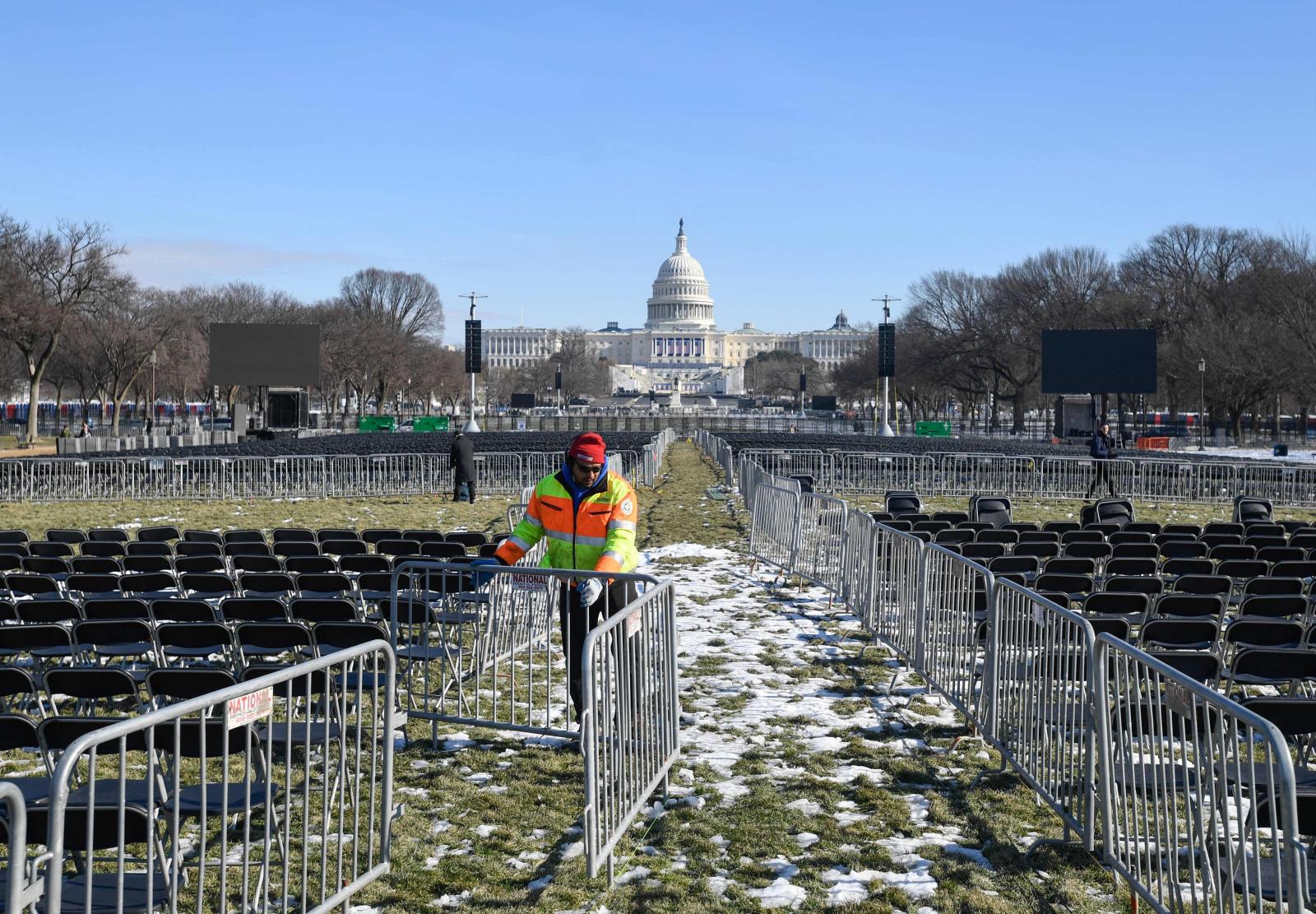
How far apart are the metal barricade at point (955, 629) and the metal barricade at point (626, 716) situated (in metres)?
2.12

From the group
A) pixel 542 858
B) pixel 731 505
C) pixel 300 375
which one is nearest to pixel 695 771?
pixel 542 858

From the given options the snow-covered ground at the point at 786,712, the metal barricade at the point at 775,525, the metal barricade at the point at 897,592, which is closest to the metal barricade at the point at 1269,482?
the metal barricade at the point at 775,525

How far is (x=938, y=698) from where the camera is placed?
945 cm

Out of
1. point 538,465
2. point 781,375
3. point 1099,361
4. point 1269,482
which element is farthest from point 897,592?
point 781,375

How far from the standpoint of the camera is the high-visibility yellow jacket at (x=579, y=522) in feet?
25.0

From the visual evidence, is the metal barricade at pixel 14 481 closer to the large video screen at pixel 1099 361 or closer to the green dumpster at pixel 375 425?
the large video screen at pixel 1099 361

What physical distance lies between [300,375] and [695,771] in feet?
171

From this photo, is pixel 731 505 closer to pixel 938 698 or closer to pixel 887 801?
pixel 938 698

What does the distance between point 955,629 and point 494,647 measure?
123 inches

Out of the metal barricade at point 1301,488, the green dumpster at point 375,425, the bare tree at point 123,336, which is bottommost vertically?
the metal barricade at point 1301,488

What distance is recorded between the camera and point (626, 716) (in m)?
6.18

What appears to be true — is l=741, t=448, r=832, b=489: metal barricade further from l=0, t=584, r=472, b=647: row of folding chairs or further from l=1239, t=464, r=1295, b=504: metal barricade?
l=0, t=584, r=472, b=647: row of folding chairs

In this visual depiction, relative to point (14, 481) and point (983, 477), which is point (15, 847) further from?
point (983, 477)

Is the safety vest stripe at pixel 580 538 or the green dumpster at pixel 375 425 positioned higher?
the green dumpster at pixel 375 425
